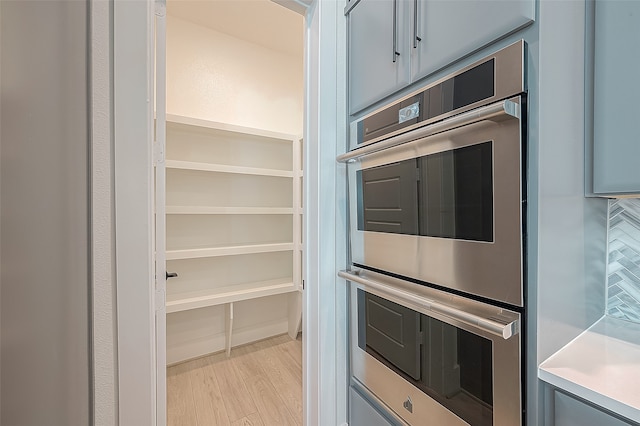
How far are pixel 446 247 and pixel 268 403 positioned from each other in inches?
63.3

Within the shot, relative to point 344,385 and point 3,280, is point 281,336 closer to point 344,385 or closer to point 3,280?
point 344,385

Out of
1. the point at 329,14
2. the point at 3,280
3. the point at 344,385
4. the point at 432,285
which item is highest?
the point at 329,14

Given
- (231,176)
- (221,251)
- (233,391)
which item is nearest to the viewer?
(233,391)

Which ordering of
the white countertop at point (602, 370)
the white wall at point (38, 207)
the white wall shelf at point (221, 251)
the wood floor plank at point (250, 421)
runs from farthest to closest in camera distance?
the white wall shelf at point (221, 251), the wood floor plank at point (250, 421), the white countertop at point (602, 370), the white wall at point (38, 207)

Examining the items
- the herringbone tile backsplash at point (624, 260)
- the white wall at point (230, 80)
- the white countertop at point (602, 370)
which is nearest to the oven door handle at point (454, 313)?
the white countertop at point (602, 370)

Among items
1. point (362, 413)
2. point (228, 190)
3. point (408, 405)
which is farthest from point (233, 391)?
point (228, 190)

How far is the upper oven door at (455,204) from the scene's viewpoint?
0.63m

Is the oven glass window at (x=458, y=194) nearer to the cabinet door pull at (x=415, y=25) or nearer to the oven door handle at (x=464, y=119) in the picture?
the oven door handle at (x=464, y=119)

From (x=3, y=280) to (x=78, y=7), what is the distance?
1.38ft

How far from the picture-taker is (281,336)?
2705 millimetres

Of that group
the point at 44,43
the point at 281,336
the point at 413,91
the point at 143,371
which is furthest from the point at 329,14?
the point at 281,336

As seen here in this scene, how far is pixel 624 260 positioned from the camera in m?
0.91

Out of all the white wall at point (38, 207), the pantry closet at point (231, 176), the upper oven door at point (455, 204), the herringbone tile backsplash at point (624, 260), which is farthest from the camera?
the pantry closet at point (231, 176)

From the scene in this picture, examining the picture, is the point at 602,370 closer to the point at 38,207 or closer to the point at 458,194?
the point at 458,194
